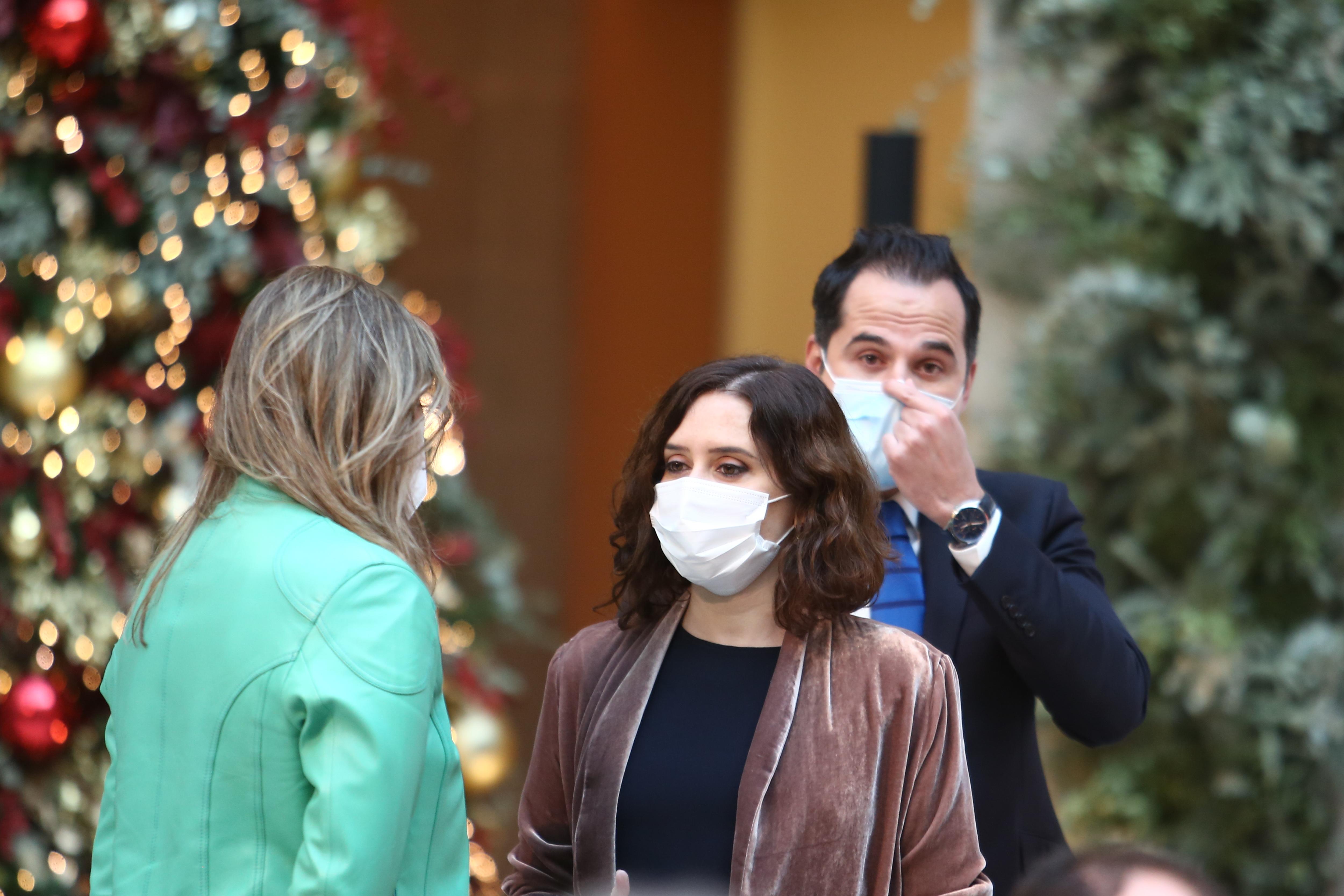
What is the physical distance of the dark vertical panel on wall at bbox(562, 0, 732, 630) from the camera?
5363 mm

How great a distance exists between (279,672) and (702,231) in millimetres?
4202

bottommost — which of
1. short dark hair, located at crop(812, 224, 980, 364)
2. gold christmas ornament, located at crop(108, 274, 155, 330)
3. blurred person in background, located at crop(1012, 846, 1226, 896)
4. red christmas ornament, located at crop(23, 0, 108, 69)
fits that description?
blurred person in background, located at crop(1012, 846, 1226, 896)

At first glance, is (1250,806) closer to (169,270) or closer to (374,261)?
(374,261)

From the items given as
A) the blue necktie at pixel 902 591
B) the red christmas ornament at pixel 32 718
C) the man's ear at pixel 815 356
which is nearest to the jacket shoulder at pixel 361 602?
the blue necktie at pixel 902 591

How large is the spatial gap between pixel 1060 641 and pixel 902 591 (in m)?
0.29

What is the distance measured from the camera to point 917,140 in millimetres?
3229

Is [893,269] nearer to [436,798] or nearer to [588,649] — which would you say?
[588,649]

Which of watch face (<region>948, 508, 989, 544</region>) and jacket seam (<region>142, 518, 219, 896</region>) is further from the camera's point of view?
watch face (<region>948, 508, 989, 544</region>)

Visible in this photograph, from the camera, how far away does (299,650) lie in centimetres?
167

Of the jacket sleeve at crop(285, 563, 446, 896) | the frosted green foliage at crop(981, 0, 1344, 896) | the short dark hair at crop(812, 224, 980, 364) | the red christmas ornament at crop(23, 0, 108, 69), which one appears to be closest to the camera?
the jacket sleeve at crop(285, 563, 446, 896)

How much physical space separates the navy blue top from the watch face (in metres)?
0.36

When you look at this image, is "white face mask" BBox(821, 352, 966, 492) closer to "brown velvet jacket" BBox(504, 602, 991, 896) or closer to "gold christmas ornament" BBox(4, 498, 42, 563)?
"brown velvet jacket" BBox(504, 602, 991, 896)

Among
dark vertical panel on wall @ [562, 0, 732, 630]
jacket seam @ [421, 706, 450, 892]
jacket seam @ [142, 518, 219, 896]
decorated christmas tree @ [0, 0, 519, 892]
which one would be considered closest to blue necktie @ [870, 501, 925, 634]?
jacket seam @ [421, 706, 450, 892]

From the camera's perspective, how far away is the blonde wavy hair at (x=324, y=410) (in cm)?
178
